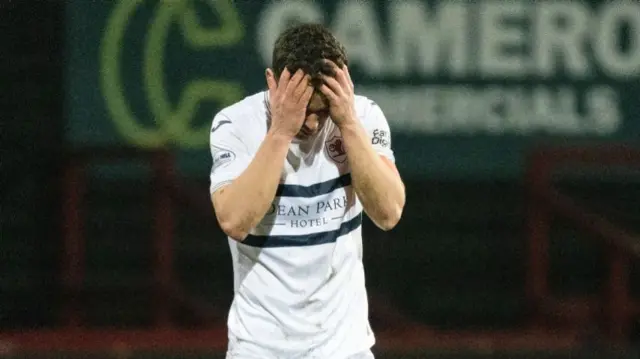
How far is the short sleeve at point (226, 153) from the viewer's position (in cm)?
384

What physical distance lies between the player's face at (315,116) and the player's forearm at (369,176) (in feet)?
0.23

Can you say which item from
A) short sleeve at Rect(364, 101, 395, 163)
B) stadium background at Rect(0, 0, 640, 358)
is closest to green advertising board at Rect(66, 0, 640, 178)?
stadium background at Rect(0, 0, 640, 358)

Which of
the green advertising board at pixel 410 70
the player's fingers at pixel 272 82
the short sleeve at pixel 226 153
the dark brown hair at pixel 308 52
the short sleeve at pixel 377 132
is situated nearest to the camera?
the dark brown hair at pixel 308 52

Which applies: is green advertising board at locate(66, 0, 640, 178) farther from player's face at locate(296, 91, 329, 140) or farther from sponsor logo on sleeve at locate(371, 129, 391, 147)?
player's face at locate(296, 91, 329, 140)

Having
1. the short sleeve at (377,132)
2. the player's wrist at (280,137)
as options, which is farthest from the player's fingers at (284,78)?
the short sleeve at (377,132)

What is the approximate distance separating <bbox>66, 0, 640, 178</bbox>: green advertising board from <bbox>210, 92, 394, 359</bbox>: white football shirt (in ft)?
13.8

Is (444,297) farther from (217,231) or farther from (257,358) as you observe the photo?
(257,358)

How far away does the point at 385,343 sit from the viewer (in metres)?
6.84

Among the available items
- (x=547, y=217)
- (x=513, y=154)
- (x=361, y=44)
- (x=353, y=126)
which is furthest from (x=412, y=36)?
(x=353, y=126)

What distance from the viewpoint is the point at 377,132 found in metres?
3.98

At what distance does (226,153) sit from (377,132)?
0.43 m

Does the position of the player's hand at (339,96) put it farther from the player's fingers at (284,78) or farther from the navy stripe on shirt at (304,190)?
the navy stripe on shirt at (304,190)

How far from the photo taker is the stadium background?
26.7 feet

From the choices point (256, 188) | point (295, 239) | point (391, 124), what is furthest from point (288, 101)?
point (391, 124)
